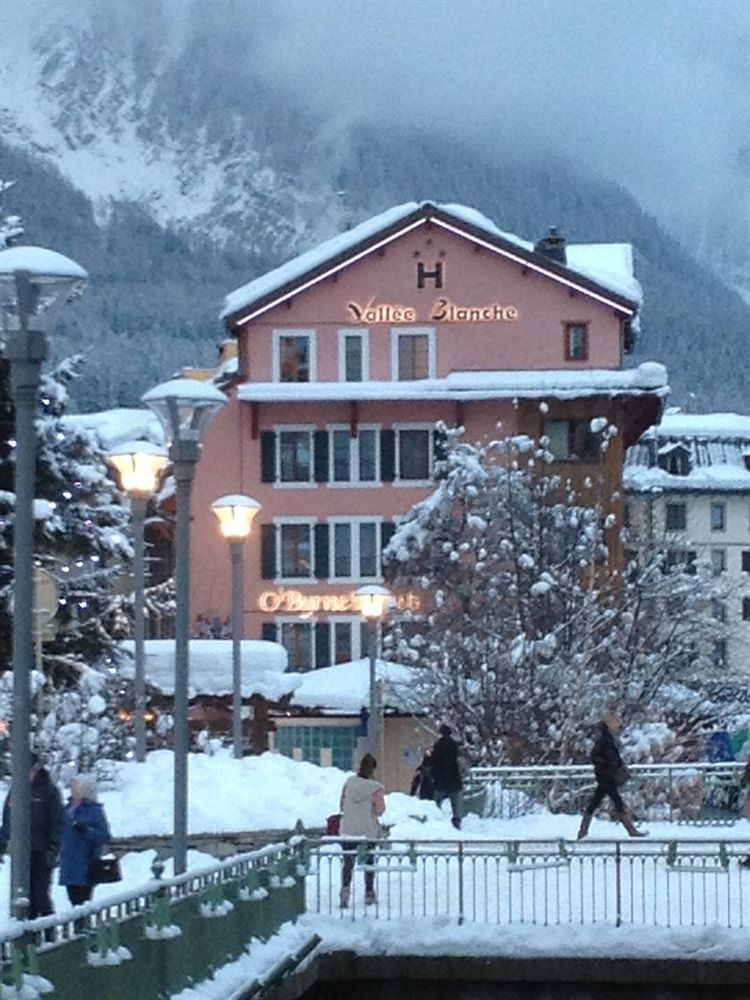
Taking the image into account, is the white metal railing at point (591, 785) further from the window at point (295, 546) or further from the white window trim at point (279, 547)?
the window at point (295, 546)

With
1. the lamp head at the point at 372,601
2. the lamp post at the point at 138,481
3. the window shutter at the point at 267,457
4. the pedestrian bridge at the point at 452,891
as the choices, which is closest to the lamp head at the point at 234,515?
the lamp post at the point at 138,481

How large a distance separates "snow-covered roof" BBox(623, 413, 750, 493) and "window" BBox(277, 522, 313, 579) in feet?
126

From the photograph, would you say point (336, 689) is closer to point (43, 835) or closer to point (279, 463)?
point (279, 463)

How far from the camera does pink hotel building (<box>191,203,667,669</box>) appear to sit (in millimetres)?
67438

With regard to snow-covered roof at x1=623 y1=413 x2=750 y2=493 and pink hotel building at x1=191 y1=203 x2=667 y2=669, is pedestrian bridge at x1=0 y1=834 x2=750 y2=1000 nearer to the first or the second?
pink hotel building at x1=191 y1=203 x2=667 y2=669

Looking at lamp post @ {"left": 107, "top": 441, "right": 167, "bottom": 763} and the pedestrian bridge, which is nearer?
the pedestrian bridge

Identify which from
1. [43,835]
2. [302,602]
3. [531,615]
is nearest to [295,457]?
[302,602]

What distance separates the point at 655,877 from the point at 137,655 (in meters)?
8.32

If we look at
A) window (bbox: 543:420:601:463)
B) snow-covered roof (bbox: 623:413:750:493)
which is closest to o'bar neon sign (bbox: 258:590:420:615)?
window (bbox: 543:420:601:463)

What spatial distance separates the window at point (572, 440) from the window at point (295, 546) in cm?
706

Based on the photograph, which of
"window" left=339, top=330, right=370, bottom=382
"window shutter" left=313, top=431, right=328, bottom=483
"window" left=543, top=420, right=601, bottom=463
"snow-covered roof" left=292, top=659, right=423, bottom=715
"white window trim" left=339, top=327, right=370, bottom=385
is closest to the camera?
"snow-covered roof" left=292, top=659, right=423, bottom=715

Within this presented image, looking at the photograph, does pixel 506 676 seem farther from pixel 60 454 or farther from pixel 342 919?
pixel 342 919

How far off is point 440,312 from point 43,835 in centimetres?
4785

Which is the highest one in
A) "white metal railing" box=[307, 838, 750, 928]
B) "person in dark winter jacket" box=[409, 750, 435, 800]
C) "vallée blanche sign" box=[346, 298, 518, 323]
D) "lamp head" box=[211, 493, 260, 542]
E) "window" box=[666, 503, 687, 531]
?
"vallée blanche sign" box=[346, 298, 518, 323]
